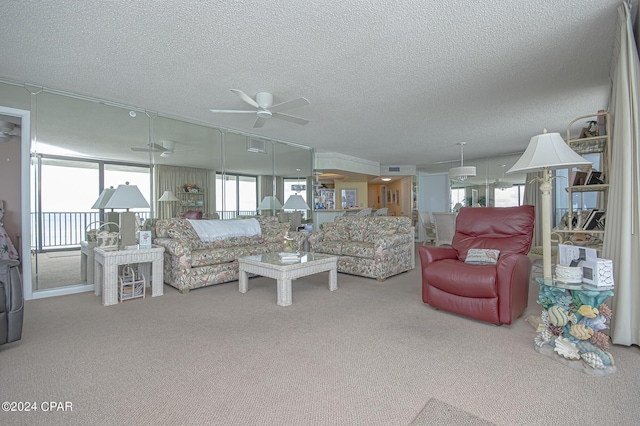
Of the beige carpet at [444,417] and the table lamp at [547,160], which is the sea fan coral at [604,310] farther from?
the beige carpet at [444,417]

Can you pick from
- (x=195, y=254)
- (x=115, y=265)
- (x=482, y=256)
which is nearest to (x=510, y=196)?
(x=482, y=256)

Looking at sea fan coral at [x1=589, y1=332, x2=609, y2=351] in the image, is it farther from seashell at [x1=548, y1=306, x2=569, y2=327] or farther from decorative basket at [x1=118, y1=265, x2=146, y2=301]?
decorative basket at [x1=118, y1=265, x2=146, y2=301]

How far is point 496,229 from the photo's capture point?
10.8 ft

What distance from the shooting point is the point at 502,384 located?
1.80 metres

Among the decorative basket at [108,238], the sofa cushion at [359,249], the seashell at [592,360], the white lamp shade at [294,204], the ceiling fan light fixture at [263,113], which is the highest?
the ceiling fan light fixture at [263,113]

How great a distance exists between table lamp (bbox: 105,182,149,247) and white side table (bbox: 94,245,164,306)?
273 mm

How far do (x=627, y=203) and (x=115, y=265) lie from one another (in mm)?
4614

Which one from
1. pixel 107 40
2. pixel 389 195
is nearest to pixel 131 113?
pixel 107 40

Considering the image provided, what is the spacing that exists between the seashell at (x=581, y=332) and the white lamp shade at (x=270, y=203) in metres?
5.27

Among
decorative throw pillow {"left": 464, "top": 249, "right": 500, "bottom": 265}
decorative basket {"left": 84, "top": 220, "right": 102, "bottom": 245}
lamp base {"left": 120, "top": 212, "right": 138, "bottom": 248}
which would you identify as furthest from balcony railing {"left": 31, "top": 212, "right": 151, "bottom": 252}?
decorative throw pillow {"left": 464, "top": 249, "right": 500, "bottom": 265}

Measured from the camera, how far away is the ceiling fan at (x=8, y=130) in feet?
12.7

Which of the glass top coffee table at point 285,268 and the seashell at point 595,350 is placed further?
the glass top coffee table at point 285,268

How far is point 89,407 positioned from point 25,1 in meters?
2.74

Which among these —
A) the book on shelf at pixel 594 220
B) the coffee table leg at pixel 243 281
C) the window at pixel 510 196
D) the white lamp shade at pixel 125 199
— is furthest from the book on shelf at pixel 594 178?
the window at pixel 510 196
